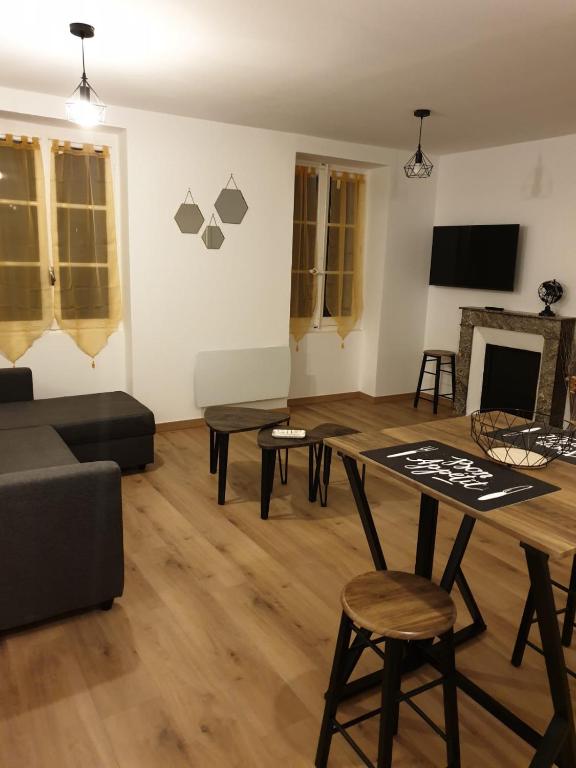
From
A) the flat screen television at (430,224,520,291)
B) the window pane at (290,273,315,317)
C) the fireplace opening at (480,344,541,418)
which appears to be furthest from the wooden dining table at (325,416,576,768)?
the window pane at (290,273,315,317)

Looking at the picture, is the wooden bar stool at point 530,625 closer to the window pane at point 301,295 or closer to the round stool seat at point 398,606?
the round stool seat at point 398,606

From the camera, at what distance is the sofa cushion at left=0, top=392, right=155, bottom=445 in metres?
3.69

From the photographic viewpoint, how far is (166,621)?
247 cm

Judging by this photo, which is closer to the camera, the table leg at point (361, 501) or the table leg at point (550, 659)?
the table leg at point (550, 659)

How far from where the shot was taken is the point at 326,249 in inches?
233

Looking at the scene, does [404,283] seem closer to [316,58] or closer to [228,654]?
[316,58]

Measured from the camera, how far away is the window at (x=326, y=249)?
5.70m

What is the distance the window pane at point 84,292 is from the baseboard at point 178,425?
3.36 feet

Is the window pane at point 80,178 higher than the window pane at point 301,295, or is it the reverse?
the window pane at point 80,178

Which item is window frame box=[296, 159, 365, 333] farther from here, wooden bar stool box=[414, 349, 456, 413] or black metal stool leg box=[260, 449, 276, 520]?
black metal stool leg box=[260, 449, 276, 520]

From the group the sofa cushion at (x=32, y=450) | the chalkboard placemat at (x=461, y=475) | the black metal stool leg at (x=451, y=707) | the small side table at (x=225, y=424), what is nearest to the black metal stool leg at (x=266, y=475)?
the small side table at (x=225, y=424)

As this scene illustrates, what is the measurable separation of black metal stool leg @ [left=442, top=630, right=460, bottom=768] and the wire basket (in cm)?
58

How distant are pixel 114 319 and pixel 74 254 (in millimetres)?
589

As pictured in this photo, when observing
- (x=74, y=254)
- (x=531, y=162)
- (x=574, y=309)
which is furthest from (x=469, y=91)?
(x=74, y=254)
